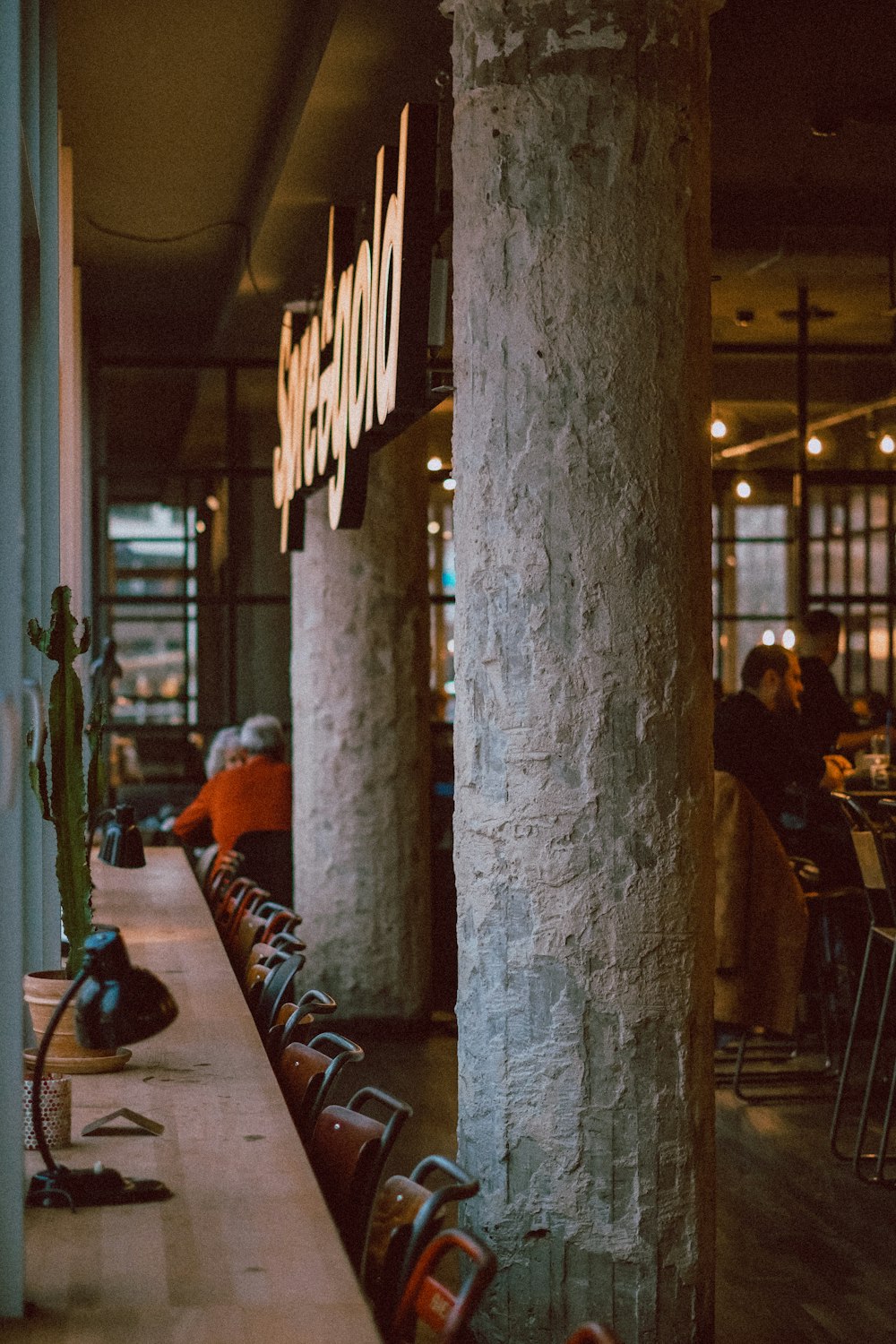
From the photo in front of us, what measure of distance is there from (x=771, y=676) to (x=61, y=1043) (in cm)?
373

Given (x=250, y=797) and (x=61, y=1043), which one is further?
(x=250, y=797)

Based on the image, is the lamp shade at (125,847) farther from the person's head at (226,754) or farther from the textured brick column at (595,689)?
the person's head at (226,754)

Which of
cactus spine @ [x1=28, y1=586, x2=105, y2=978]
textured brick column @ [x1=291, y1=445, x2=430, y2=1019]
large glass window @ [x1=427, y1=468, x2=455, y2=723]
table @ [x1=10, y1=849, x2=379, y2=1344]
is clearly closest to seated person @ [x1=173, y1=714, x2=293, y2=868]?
textured brick column @ [x1=291, y1=445, x2=430, y2=1019]

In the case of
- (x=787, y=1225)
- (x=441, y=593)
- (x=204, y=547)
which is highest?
(x=204, y=547)

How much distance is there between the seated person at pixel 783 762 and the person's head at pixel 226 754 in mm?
2920

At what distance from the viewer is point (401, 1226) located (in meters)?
2.28

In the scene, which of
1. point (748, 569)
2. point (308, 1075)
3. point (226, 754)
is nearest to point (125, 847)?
point (308, 1075)

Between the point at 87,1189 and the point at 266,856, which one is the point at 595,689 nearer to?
the point at 87,1189

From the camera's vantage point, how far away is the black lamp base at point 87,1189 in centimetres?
245

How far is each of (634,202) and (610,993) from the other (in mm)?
1565

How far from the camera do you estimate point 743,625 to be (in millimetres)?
17219

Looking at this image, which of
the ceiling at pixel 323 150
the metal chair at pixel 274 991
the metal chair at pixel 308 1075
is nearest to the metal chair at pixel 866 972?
the metal chair at pixel 274 991

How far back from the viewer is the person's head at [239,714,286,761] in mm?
8078

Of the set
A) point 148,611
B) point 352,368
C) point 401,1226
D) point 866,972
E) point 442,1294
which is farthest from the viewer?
point 148,611
